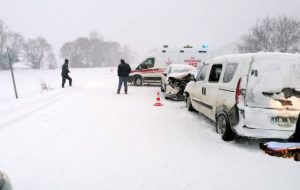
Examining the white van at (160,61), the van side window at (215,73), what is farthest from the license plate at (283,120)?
the white van at (160,61)

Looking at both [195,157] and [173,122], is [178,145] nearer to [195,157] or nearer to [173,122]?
[195,157]

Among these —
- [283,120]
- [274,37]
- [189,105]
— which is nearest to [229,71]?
[283,120]

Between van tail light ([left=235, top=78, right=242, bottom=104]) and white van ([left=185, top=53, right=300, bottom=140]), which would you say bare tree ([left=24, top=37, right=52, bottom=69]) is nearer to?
van tail light ([left=235, top=78, right=242, bottom=104])

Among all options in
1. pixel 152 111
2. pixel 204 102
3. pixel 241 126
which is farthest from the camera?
pixel 152 111

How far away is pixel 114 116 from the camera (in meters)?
8.63

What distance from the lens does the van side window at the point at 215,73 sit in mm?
7039

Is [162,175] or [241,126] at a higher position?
[241,126]

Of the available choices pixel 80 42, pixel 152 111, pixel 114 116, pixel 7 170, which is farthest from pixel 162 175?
pixel 80 42

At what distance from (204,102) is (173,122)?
1.03 m

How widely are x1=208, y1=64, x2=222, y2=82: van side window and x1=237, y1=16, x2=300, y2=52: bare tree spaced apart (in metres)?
61.4

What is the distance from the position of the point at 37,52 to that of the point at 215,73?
116216 mm

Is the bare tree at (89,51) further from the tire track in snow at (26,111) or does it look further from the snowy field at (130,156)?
the snowy field at (130,156)

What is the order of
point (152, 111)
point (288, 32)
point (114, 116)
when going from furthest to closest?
1. point (288, 32)
2. point (152, 111)
3. point (114, 116)

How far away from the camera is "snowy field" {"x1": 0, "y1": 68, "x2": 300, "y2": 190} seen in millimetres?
4172
